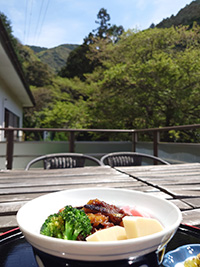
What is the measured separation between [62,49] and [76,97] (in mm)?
20801

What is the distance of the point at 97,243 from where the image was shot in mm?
288

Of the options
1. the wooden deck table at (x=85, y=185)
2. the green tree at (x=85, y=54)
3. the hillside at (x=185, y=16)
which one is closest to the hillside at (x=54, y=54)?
the green tree at (x=85, y=54)

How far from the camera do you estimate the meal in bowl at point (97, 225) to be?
347 millimetres

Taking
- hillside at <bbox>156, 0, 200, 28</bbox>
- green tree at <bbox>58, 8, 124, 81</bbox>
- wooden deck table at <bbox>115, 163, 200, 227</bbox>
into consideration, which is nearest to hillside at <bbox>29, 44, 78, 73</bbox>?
green tree at <bbox>58, 8, 124, 81</bbox>

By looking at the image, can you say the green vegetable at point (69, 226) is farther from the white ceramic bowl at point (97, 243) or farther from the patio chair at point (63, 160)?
the patio chair at point (63, 160)

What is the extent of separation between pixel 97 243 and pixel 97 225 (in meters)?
0.14

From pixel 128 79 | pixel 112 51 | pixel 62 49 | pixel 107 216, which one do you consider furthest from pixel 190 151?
pixel 62 49

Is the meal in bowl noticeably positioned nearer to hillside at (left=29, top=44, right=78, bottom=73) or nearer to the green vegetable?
the green vegetable

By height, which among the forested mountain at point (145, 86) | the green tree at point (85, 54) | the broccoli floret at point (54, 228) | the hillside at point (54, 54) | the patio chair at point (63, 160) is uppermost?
the hillside at point (54, 54)

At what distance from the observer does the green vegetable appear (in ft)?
1.23

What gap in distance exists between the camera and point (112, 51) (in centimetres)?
1057

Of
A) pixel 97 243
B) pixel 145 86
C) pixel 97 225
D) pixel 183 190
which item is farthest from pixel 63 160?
pixel 145 86

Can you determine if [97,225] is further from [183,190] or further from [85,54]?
[85,54]

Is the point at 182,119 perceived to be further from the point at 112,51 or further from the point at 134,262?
the point at 134,262
